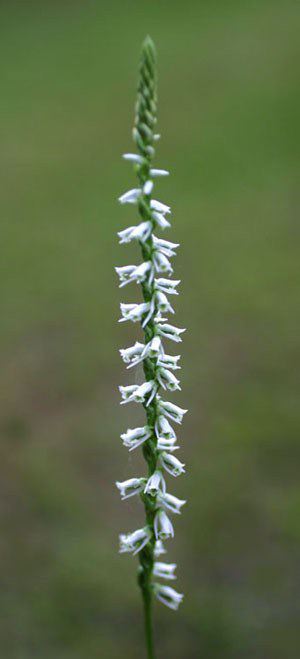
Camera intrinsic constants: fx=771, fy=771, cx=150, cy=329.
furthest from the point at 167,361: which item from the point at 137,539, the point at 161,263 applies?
the point at 137,539

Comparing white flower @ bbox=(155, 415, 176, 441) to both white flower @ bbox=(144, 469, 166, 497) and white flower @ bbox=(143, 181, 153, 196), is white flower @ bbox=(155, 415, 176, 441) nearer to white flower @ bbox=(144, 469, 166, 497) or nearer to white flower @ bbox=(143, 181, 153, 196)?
white flower @ bbox=(144, 469, 166, 497)

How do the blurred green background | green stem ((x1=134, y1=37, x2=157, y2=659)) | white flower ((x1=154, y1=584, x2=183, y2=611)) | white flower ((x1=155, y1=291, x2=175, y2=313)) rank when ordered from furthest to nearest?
1. the blurred green background
2. white flower ((x1=154, y1=584, x2=183, y2=611))
3. white flower ((x1=155, y1=291, x2=175, y2=313))
4. green stem ((x1=134, y1=37, x2=157, y2=659))

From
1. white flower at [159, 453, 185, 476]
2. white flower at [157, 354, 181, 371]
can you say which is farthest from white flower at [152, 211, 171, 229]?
white flower at [159, 453, 185, 476]

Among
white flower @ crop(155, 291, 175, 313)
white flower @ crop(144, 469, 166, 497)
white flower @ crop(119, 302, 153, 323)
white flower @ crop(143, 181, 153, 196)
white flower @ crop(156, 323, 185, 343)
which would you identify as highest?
white flower @ crop(143, 181, 153, 196)

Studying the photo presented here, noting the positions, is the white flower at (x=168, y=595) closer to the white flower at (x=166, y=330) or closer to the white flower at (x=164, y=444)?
the white flower at (x=164, y=444)
